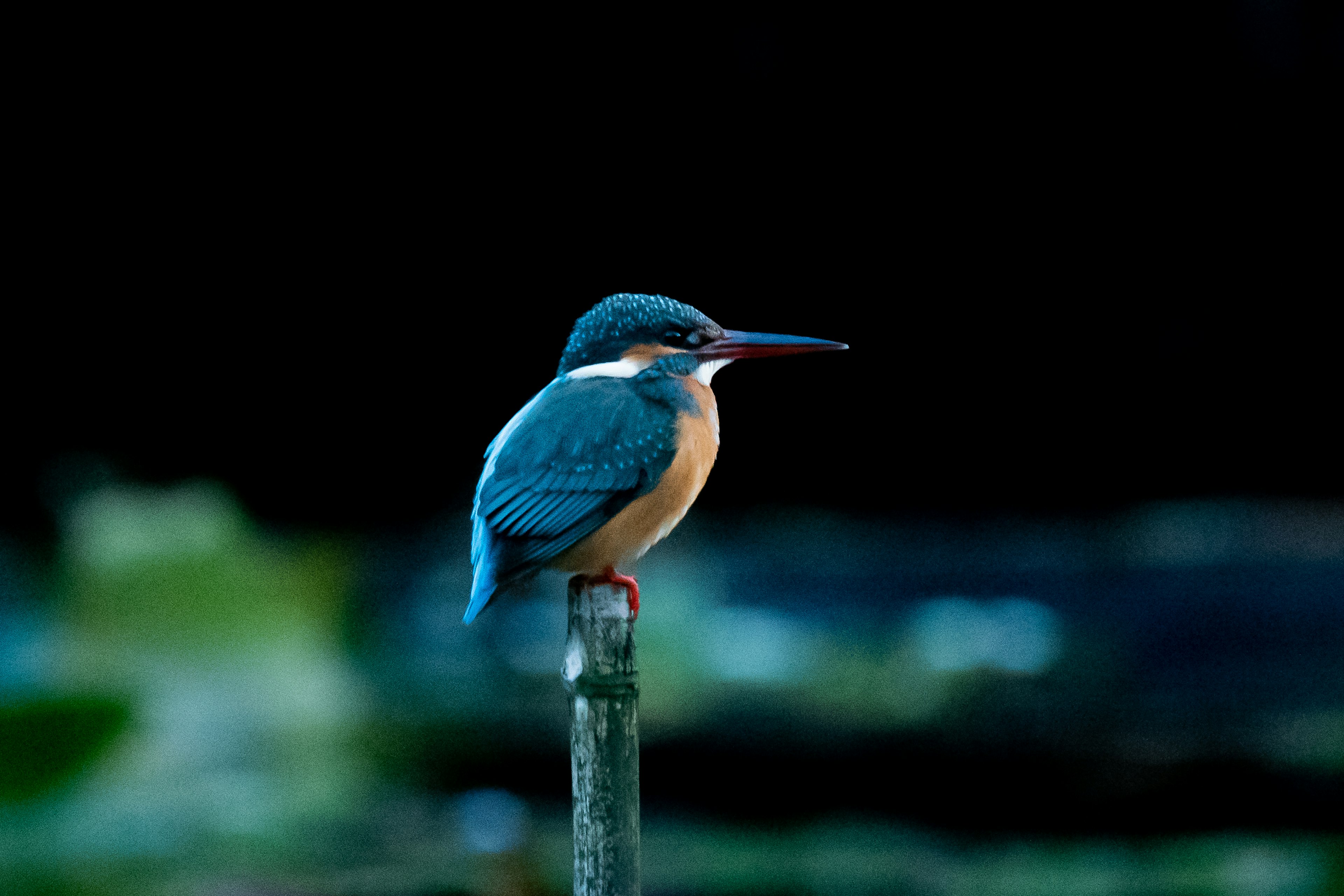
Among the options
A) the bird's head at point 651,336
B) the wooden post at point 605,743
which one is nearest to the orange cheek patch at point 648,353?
the bird's head at point 651,336

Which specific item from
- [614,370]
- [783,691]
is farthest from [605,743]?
[783,691]

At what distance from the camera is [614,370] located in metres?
1.36

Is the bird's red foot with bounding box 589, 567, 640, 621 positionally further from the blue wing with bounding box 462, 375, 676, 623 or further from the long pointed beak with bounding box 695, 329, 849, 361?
the long pointed beak with bounding box 695, 329, 849, 361

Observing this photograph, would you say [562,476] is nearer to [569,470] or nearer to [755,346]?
[569,470]

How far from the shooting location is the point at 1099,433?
2.62 metres

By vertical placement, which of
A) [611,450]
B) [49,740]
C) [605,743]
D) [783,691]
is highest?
[783,691]

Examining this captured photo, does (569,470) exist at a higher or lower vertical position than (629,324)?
lower

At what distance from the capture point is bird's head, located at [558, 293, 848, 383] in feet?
4.44

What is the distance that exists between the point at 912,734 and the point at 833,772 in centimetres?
20

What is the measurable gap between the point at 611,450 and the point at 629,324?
6.8 inches

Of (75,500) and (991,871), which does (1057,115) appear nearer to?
(991,871)

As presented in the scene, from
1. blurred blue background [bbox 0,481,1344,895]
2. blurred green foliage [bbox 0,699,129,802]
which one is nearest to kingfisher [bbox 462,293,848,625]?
blurred green foliage [bbox 0,699,129,802]

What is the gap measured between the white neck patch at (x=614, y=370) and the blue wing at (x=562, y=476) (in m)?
0.05

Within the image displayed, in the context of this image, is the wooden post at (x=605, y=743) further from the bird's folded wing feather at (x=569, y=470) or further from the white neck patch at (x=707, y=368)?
the white neck patch at (x=707, y=368)
